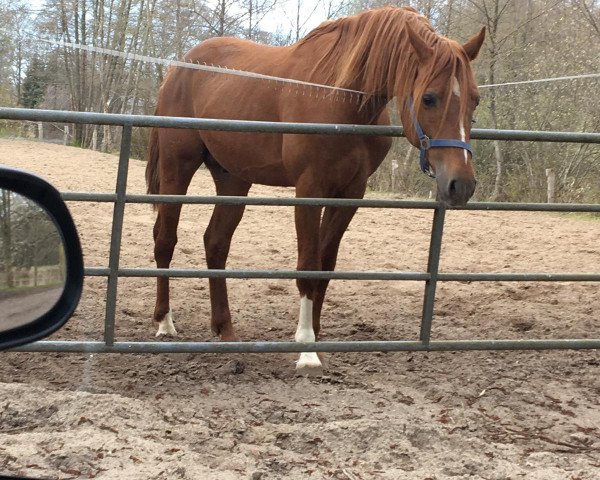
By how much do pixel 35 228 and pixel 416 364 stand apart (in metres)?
2.82

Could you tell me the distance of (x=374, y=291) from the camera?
18.3ft

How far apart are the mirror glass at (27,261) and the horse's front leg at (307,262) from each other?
7.34 ft

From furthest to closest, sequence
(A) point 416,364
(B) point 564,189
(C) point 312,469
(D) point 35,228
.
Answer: (B) point 564,189
(A) point 416,364
(C) point 312,469
(D) point 35,228

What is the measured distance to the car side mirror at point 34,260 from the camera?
1227 mm

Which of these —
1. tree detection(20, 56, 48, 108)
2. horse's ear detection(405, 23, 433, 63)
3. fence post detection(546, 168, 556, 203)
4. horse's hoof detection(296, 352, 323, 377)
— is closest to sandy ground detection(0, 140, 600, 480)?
horse's hoof detection(296, 352, 323, 377)

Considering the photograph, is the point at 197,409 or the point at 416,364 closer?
the point at 197,409

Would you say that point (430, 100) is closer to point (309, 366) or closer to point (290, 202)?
point (290, 202)

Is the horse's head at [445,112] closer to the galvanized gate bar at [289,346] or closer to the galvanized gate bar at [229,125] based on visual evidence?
the galvanized gate bar at [229,125]

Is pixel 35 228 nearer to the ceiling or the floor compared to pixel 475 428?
nearer to the ceiling

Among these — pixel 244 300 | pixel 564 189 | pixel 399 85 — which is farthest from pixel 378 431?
pixel 564 189

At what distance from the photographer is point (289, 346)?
3.37 meters

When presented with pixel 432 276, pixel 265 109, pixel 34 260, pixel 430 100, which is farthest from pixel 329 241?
pixel 34 260

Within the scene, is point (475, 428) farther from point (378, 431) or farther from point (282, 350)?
point (282, 350)

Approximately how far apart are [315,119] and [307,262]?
2.43 feet
